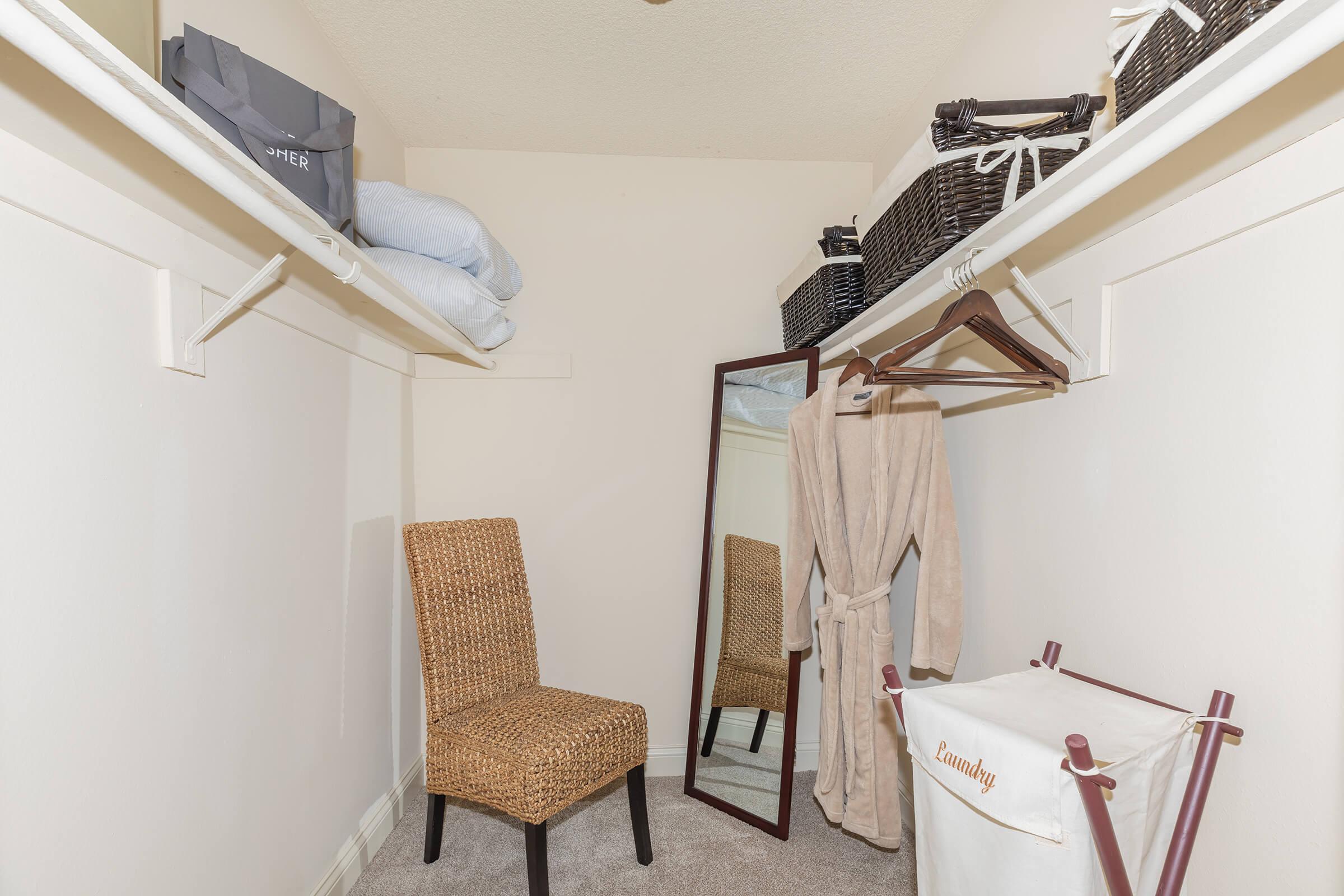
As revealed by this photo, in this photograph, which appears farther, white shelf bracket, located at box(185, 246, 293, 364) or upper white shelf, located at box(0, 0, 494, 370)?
white shelf bracket, located at box(185, 246, 293, 364)

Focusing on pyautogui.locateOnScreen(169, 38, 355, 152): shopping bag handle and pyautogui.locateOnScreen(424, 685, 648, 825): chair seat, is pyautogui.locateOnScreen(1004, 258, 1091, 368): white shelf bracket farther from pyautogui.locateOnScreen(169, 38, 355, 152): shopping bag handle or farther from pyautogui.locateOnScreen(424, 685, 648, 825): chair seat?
pyautogui.locateOnScreen(424, 685, 648, 825): chair seat

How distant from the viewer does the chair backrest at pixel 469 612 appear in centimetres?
209

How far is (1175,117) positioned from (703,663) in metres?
2.26

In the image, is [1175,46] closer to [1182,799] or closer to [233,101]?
[1182,799]

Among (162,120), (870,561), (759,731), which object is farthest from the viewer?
(759,731)

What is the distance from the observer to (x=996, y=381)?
1.47 m

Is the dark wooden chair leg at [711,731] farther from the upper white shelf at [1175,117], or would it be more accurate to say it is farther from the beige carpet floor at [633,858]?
the upper white shelf at [1175,117]

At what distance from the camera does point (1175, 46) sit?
955 mm

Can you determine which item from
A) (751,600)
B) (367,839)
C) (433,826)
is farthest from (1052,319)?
(367,839)

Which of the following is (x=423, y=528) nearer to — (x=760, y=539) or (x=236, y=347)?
(x=236, y=347)

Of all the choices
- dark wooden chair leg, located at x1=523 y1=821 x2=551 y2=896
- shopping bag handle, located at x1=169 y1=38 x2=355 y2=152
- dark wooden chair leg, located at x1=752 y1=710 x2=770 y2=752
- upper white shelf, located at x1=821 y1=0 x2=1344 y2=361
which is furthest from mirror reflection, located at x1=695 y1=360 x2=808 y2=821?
shopping bag handle, located at x1=169 y1=38 x2=355 y2=152

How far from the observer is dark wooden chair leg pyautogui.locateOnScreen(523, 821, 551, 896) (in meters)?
1.80

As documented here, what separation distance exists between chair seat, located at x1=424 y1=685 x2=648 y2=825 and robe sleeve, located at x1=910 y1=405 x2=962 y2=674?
88 cm

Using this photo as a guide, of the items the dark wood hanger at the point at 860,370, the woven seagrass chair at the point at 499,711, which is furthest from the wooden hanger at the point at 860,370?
the woven seagrass chair at the point at 499,711
